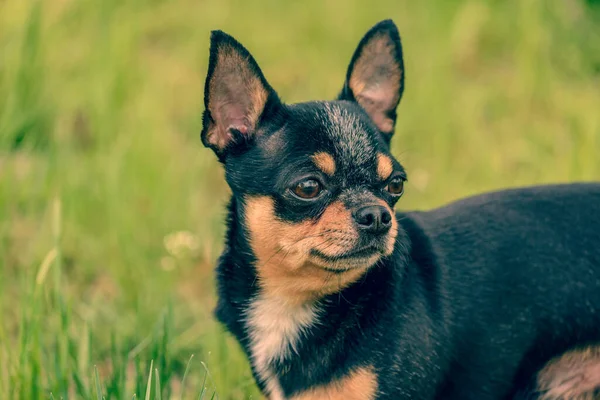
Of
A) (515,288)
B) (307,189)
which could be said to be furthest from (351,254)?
(515,288)

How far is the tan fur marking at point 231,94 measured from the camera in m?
2.86

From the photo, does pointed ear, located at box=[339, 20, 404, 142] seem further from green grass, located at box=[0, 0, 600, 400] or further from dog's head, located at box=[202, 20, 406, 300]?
→ green grass, located at box=[0, 0, 600, 400]

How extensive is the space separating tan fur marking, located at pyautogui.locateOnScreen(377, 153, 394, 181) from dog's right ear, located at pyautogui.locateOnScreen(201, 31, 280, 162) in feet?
1.37

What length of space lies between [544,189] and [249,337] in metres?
1.26

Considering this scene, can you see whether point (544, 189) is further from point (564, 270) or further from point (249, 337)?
point (249, 337)

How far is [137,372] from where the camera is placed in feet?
9.20

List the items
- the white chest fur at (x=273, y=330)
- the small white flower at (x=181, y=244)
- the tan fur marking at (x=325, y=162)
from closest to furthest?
the tan fur marking at (x=325, y=162), the white chest fur at (x=273, y=330), the small white flower at (x=181, y=244)

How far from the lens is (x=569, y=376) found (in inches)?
120

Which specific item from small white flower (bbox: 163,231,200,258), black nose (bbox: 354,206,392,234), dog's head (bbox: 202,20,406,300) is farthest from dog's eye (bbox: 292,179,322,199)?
small white flower (bbox: 163,231,200,258)

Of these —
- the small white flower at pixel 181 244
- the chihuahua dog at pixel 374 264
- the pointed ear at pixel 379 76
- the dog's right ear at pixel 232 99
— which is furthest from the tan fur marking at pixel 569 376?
the small white flower at pixel 181 244

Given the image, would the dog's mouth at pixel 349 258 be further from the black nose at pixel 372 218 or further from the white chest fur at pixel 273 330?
the white chest fur at pixel 273 330

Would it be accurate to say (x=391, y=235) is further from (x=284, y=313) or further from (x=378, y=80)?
(x=378, y=80)

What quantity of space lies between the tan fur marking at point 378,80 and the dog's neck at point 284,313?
0.58 metres

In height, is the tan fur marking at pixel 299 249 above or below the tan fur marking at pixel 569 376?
above
